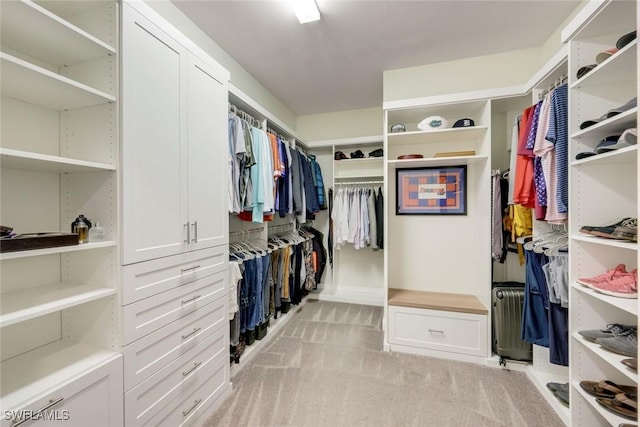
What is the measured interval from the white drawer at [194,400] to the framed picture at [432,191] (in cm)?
220

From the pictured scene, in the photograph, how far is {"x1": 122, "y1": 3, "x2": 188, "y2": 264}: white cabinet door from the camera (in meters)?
1.17

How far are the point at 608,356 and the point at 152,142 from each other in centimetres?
240

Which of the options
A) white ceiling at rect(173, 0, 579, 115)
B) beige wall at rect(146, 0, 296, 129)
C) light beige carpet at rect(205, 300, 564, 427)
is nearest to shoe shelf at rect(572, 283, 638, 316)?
light beige carpet at rect(205, 300, 564, 427)

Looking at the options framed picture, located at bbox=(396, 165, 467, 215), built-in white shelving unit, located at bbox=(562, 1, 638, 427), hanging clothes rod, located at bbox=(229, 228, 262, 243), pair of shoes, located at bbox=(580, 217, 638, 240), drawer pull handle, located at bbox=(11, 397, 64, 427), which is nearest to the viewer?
drawer pull handle, located at bbox=(11, 397, 64, 427)

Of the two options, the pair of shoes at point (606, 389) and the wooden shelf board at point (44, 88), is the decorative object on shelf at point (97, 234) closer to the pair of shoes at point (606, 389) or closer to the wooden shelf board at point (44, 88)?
the wooden shelf board at point (44, 88)

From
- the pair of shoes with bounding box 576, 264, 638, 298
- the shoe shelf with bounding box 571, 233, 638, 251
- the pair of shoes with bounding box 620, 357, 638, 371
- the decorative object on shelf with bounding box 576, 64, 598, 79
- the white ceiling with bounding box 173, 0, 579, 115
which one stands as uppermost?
the white ceiling with bounding box 173, 0, 579, 115

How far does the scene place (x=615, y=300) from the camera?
1.17 meters

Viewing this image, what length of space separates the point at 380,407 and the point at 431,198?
1.95m

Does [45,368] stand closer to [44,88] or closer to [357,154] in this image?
[44,88]

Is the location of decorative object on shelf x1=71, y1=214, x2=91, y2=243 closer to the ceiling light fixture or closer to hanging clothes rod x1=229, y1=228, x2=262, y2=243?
hanging clothes rod x1=229, y1=228, x2=262, y2=243

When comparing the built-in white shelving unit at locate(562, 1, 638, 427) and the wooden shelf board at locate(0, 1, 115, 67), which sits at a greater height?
the wooden shelf board at locate(0, 1, 115, 67)


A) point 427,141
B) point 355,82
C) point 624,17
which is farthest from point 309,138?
point 624,17

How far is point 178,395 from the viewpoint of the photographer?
142cm

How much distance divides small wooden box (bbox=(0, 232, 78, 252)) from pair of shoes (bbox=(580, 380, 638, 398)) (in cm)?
249
